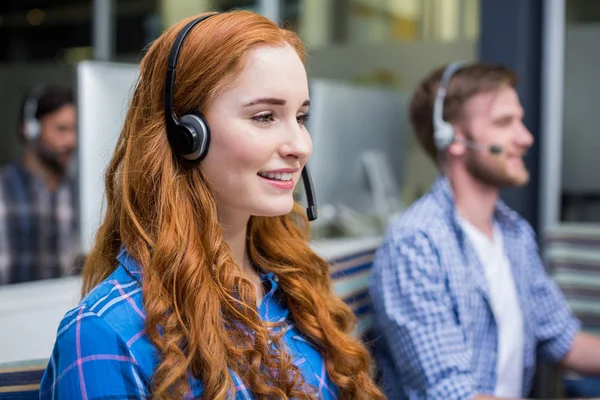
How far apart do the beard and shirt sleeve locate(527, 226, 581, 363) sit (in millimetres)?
253

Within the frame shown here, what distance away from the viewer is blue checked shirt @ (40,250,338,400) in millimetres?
883

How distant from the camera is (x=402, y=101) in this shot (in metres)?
3.13

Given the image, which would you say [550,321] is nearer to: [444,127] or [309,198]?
[444,127]

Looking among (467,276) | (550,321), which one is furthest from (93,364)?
(550,321)

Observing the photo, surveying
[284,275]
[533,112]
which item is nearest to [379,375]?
[284,275]

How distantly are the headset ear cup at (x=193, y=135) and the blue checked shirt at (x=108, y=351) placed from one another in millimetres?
177

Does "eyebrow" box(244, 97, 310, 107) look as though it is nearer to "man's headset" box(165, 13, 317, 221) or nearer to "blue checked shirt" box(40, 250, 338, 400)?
"man's headset" box(165, 13, 317, 221)

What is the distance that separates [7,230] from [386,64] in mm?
1966

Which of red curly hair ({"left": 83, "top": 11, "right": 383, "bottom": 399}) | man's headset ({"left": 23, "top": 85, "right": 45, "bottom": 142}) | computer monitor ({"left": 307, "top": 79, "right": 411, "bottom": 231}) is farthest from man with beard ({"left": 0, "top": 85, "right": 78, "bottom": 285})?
red curly hair ({"left": 83, "top": 11, "right": 383, "bottom": 399})

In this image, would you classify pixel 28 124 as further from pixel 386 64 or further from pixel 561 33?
pixel 561 33

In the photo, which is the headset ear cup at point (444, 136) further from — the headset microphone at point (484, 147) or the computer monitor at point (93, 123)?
the computer monitor at point (93, 123)

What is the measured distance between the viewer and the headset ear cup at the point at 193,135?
1014 mm

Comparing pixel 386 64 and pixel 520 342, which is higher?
pixel 386 64

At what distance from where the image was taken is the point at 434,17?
144 inches
